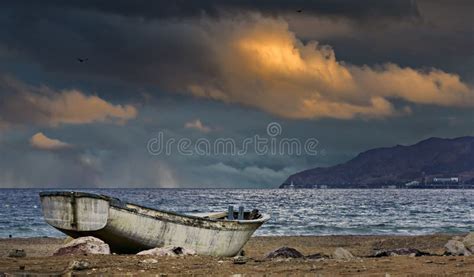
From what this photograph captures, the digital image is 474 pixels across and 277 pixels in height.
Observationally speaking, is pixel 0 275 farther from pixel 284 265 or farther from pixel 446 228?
pixel 446 228

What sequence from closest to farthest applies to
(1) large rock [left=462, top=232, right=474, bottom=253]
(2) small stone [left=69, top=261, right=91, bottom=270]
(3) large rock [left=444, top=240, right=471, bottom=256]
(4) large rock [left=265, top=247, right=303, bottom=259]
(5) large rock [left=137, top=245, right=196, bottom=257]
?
(2) small stone [left=69, top=261, right=91, bottom=270]
(5) large rock [left=137, top=245, right=196, bottom=257]
(4) large rock [left=265, top=247, right=303, bottom=259]
(3) large rock [left=444, top=240, right=471, bottom=256]
(1) large rock [left=462, top=232, right=474, bottom=253]

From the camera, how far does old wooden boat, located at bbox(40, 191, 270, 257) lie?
2346 centimetres

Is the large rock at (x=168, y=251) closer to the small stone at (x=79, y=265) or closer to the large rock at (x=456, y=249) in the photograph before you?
the small stone at (x=79, y=265)

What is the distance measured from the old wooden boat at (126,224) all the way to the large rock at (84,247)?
655mm

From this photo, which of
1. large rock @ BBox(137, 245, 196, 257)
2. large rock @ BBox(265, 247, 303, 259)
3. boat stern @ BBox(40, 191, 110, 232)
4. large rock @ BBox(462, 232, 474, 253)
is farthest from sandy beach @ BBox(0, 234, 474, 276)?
large rock @ BBox(462, 232, 474, 253)

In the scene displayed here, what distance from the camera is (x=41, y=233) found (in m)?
55.3

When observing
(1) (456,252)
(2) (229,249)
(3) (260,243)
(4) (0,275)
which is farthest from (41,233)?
(4) (0,275)

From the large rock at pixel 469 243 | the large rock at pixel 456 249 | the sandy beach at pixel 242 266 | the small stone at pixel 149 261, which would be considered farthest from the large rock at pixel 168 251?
the large rock at pixel 469 243

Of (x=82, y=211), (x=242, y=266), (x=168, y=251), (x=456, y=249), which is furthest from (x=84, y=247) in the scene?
(x=456, y=249)

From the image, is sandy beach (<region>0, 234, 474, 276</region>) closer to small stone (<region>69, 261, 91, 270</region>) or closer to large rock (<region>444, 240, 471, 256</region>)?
small stone (<region>69, 261, 91, 270</region>)

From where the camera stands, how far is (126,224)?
77.8ft

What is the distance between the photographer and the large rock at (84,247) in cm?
2261

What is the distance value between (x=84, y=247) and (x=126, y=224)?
162 centimetres

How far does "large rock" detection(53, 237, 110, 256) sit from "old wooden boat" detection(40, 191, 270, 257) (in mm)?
655
